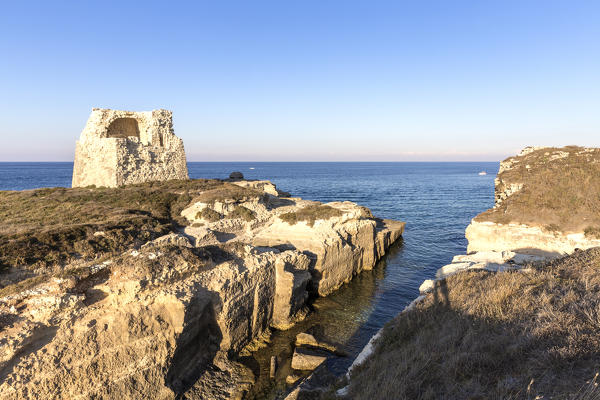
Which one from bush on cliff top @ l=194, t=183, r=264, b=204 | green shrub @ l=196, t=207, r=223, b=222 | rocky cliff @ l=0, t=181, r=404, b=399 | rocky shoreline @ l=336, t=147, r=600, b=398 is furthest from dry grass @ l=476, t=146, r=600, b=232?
green shrub @ l=196, t=207, r=223, b=222

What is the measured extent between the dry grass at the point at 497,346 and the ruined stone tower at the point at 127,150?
30.6 m

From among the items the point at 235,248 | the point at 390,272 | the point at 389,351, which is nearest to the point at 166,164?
the point at 235,248

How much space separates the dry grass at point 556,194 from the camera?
2006cm

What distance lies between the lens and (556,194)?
21.7m

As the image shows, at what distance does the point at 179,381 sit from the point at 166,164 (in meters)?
28.1

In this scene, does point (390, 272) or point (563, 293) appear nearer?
point (563, 293)

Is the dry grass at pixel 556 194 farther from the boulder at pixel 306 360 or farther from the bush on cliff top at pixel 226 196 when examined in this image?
the bush on cliff top at pixel 226 196

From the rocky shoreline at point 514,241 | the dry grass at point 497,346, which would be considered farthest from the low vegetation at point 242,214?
the dry grass at point 497,346

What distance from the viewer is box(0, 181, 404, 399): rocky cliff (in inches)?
323

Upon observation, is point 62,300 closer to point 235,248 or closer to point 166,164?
point 235,248

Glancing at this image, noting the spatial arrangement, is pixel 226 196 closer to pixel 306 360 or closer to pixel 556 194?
pixel 306 360

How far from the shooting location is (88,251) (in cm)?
1427

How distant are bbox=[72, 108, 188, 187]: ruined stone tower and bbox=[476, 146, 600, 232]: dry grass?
1243 inches

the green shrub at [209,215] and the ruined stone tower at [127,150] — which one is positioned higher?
the ruined stone tower at [127,150]
